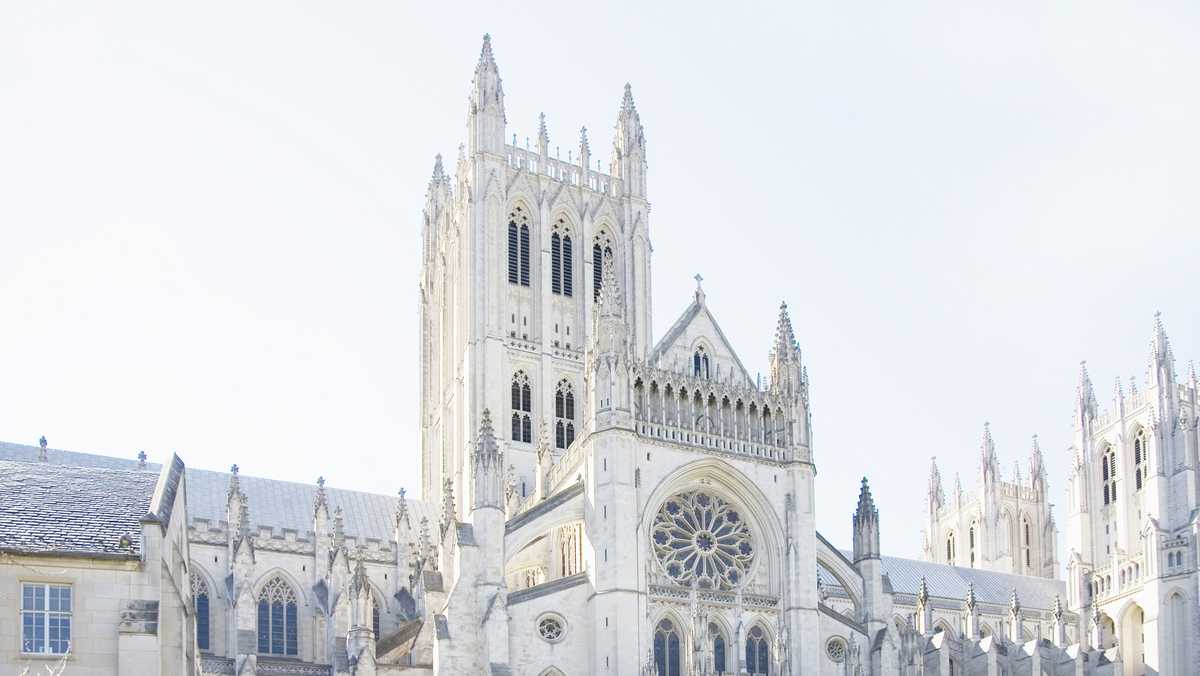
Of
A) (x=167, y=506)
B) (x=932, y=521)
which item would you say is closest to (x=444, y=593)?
(x=167, y=506)

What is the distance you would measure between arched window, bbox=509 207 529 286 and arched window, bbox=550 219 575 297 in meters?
1.41

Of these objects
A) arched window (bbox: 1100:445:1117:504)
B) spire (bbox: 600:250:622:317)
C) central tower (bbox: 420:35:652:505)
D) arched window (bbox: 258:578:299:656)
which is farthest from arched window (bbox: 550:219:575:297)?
arched window (bbox: 1100:445:1117:504)

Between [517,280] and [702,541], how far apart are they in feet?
91.5

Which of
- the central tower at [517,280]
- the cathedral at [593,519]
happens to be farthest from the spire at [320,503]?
the central tower at [517,280]

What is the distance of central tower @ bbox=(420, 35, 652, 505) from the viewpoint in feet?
278

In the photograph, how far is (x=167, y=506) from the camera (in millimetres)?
31906

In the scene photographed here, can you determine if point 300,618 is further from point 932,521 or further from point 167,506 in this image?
point 932,521

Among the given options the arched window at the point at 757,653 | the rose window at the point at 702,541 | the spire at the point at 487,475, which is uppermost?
the spire at the point at 487,475

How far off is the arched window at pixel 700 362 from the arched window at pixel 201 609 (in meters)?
22.1

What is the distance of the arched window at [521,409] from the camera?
8450cm

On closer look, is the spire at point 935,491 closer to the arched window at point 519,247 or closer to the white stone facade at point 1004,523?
the white stone facade at point 1004,523

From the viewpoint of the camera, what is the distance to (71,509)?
1244 inches

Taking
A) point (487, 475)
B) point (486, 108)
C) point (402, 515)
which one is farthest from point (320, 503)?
point (486, 108)

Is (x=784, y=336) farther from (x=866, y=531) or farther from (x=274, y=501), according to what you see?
(x=274, y=501)
